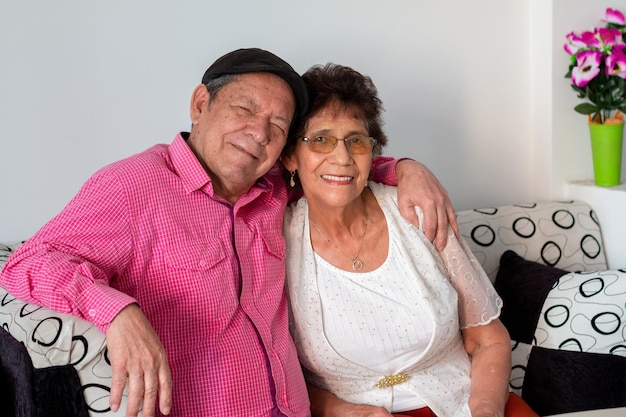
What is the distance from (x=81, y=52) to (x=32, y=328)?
1106 millimetres

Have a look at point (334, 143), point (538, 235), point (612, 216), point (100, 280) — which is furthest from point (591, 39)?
point (100, 280)

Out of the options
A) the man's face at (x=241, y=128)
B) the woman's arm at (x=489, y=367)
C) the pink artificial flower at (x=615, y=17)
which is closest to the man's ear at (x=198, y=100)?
the man's face at (x=241, y=128)

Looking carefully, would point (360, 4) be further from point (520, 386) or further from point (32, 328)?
point (32, 328)

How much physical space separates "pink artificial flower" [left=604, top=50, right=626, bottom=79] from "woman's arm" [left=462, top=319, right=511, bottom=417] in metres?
1.25

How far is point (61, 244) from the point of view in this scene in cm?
157

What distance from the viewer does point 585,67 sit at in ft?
9.18

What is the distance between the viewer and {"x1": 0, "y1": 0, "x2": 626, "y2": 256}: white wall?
7.45 ft

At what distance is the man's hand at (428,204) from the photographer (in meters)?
2.00

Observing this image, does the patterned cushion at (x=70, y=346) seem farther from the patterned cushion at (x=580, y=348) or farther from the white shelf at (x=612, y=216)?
the white shelf at (x=612, y=216)

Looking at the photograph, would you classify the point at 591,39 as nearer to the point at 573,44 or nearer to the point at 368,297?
the point at 573,44

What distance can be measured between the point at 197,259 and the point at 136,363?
A: 0.38m

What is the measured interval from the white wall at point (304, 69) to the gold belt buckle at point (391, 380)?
111cm

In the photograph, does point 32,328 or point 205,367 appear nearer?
point 32,328

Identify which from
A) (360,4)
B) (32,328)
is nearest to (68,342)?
(32,328)
